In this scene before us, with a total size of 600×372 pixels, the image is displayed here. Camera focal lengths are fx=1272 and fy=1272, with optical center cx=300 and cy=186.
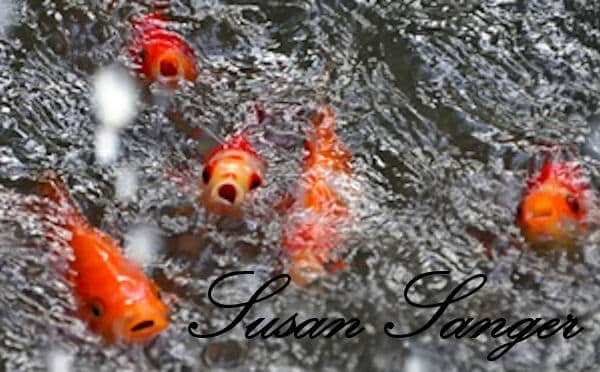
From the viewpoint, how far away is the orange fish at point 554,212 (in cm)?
271

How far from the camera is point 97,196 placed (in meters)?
2.86

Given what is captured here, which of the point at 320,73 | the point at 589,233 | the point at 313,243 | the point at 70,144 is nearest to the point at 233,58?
the point at 320,73

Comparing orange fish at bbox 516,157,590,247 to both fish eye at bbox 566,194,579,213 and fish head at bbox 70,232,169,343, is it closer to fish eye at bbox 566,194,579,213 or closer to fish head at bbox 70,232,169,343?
fish eye at bbox 566,194,579,213

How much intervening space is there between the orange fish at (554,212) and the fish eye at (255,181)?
1.89ft

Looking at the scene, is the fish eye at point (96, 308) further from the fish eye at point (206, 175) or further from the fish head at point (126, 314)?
the fish eye at point (206, 175)

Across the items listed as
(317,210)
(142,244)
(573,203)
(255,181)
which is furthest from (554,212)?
(142,244)

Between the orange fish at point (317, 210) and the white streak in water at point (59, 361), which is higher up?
the orange fish at point (317, 210)

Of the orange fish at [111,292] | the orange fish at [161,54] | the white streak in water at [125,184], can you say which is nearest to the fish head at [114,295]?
the orange fish at [111,292]

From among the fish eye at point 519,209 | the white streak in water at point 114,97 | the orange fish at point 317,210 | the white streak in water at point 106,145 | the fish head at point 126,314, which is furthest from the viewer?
the white streak in water at point 114,97

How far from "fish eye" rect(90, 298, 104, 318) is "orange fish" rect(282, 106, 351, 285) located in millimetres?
412

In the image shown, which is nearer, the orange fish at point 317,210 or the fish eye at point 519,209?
the orange fish at point 317,210

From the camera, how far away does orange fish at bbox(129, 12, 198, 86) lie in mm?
3156

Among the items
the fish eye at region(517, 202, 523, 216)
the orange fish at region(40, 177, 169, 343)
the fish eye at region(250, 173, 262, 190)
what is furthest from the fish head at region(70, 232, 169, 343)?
the fish eye at region(517, 202, 523, 216)

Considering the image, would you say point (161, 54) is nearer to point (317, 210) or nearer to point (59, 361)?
point (317, 210)
